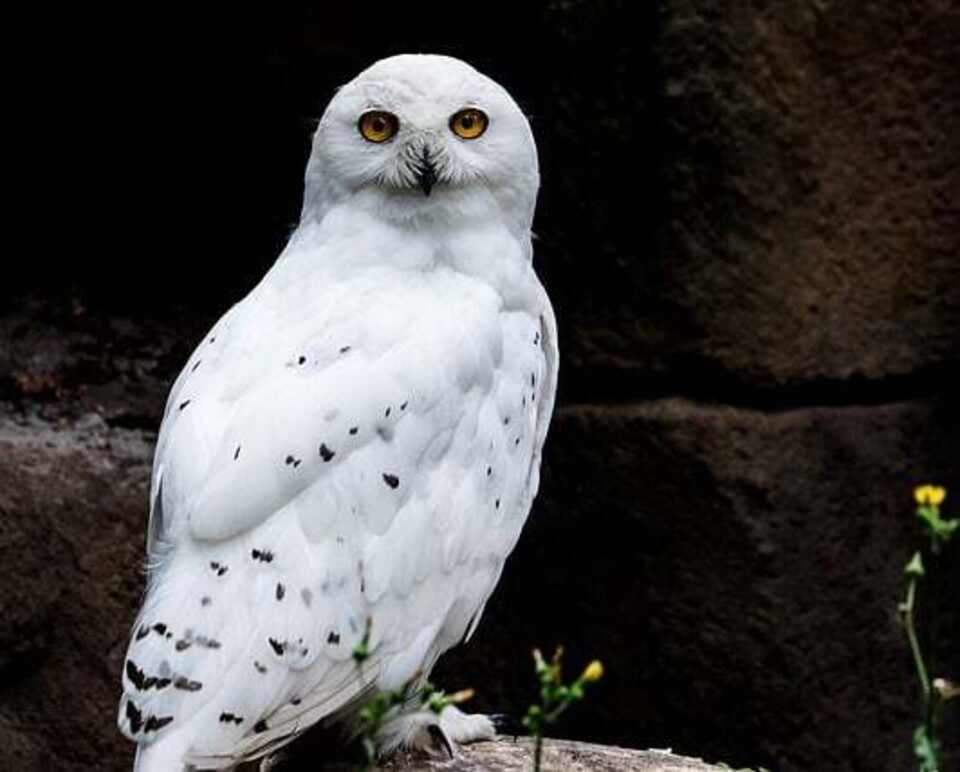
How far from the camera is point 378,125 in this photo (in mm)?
3564

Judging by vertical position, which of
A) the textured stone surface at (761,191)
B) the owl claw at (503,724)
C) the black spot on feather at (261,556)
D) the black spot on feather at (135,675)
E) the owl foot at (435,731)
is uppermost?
the textured stone surface at (761,191)

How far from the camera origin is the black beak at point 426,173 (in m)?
3.53

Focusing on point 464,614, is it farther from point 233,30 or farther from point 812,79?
point 233,30

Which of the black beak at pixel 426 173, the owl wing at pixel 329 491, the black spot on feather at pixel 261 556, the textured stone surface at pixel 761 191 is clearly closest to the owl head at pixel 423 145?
the black beak at pixel 426 173

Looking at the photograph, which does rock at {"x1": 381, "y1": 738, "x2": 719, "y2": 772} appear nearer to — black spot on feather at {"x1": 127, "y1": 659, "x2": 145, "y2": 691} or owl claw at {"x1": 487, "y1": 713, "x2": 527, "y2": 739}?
owl claw at {"x1": 487, "y1": 713, "x2": 527, "y2": 739}

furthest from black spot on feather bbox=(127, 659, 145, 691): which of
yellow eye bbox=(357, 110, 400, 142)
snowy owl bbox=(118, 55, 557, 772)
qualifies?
yellow eye bbox=(357, 110, 400, 142)

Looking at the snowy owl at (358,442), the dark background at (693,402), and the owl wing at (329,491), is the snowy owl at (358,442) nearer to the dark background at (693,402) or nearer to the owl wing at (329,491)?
the owl wing at (329,491)

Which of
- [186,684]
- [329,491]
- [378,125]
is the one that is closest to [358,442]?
[329,491]

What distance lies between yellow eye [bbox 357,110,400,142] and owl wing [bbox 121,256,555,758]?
0.75 ft

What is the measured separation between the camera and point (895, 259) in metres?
4.76

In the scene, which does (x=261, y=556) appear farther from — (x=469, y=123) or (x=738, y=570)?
(x=738, y=570)

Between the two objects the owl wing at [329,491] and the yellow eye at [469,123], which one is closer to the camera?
the owl wing at [329,491]

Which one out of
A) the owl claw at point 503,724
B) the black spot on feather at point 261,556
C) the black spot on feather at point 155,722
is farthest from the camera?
the owl claw at point 503,724

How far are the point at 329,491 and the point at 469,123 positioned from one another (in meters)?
0.72
